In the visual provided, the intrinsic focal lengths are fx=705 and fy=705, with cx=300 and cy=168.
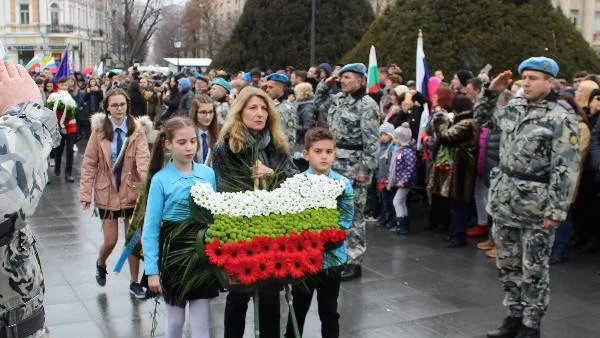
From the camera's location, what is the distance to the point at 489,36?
44.5 feet

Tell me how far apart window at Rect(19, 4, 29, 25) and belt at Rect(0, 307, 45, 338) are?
72124mm

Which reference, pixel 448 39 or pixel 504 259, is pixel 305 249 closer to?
pixel 504 259

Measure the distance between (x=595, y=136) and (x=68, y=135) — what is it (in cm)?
984

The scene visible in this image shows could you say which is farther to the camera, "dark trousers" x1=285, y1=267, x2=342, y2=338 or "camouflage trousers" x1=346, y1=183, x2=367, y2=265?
"camouflage trousers" x1=346, y1=183, x2=367, y2=265

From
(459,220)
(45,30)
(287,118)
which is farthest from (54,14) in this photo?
(459,220)

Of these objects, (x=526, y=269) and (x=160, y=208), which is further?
(x=526, y=269)

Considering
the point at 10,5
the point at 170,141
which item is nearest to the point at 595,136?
the point at 170,141

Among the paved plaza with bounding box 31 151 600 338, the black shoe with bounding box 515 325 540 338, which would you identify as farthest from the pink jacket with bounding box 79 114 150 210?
the black shoe with bounding box 515 325 540 338

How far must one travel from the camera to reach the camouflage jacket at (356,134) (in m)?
7.01

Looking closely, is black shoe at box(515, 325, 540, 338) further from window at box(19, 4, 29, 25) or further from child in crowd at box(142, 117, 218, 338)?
window at box(19, 4, 29, 25)

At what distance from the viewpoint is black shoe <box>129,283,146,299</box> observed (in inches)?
256

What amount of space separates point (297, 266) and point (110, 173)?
11.9ft

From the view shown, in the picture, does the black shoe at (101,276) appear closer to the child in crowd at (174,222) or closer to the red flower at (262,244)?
the child in crowd at (174,222)

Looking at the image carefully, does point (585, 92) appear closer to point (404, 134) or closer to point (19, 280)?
point (404, 134)
